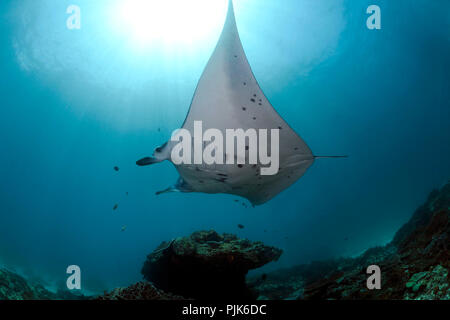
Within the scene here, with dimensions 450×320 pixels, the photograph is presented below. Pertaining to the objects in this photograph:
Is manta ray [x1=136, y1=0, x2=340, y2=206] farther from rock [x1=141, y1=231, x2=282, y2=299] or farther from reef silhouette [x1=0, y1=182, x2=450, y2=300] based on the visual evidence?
reef silhouette [x1=0, y1=182, x2=450, y2=300]

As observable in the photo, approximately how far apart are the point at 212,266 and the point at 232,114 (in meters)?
2.96

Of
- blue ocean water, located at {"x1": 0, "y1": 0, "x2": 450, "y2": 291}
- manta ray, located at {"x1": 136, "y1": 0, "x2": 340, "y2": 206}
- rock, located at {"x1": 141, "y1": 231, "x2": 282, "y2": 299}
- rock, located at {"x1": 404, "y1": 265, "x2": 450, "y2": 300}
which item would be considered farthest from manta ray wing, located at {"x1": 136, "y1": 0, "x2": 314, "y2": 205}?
blue ocean water, located at {"x1": 0, "y1": 0, "x2": 450, "y2": 291}

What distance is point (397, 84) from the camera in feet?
52.6

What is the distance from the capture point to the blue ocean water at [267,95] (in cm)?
1184

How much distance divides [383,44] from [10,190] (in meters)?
41.5

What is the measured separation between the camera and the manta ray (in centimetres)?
247

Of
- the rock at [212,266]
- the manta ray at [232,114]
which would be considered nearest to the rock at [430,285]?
the manta ray at [232,114]

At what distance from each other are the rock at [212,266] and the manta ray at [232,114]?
1.48 meters

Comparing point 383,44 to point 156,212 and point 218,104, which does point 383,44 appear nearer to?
point 218,104

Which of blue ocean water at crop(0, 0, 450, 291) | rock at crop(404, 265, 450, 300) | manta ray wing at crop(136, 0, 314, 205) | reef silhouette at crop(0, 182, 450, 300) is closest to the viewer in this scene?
rock at crop(404, 265, 450, 300)

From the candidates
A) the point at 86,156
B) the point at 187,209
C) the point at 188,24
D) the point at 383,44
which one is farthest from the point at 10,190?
the point at 383,44

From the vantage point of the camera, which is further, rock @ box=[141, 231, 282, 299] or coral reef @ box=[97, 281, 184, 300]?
rock @ box=[141, 231, 282, 299]

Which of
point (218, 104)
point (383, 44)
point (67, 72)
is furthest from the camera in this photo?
point (67, 72)

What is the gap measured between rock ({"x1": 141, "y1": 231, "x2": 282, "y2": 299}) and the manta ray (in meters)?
1.48
